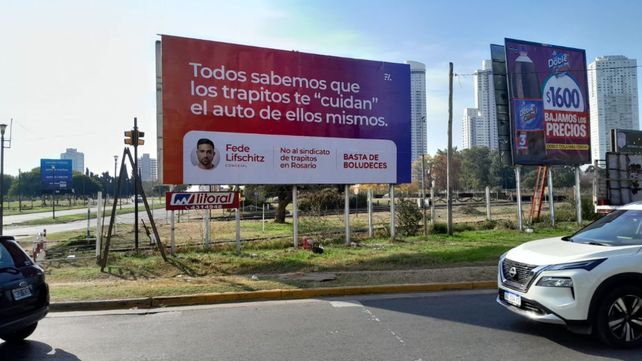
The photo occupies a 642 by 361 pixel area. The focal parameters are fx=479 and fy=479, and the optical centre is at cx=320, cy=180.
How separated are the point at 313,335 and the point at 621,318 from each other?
3.63m

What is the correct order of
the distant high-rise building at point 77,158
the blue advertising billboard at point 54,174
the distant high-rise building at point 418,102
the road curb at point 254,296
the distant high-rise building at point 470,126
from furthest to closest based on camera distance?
1. the distant high-rise building at point 77,158
2. the blue advertising billboard at point 54,174
3. the distant high-rise building at point 470,126
4. the distant high-rise building at point 418,102
5. the road curb at point 254,296

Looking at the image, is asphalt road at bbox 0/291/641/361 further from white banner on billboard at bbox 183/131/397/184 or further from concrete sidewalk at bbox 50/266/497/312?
white banner on billboard at bbox 183/131/397/184

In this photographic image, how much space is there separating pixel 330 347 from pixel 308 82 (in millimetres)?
10385

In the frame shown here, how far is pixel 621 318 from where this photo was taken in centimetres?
541

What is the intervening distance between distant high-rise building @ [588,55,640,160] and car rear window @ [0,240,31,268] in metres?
22.7

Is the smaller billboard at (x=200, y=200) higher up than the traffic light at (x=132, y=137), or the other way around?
the traffic light at (x=132, y=137)

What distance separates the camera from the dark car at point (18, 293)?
17.9ft

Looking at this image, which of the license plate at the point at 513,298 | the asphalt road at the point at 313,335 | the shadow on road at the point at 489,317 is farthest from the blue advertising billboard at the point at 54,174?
the license plate at the point at 513,298

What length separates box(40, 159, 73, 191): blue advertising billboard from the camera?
5509 cm

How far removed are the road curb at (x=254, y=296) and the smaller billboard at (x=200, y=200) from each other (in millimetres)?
4884

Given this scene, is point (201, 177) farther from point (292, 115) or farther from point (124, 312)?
point (124, 312)

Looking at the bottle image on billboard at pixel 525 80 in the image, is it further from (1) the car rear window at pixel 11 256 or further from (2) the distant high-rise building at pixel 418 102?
(1) the car rear window at pixel 11 256

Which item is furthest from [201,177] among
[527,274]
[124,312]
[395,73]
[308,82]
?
[527,274]

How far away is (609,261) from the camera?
17.6 ft
